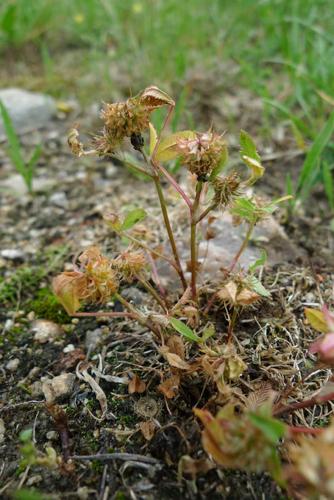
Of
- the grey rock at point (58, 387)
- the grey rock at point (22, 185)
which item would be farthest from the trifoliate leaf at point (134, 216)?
the grey rock at point (22, 185)

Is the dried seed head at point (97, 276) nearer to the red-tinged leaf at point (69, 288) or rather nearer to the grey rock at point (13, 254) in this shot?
the red-tinged leaf at point (69, 288)

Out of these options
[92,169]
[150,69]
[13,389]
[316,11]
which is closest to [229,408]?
[13,389]

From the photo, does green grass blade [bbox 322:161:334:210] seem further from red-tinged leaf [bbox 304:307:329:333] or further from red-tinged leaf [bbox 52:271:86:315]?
red-tinged leaf [bbox 52:271:86:315]

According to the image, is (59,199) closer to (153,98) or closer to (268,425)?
(153,98)

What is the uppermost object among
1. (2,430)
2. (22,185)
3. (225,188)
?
(225,188)

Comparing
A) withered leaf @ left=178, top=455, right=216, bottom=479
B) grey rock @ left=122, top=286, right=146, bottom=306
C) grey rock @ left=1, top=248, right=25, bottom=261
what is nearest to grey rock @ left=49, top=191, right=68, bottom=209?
grey rock @ left=1, top=248, right=25, bottom=261

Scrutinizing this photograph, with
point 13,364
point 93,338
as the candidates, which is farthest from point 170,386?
point 13,364

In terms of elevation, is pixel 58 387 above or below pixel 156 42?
below
